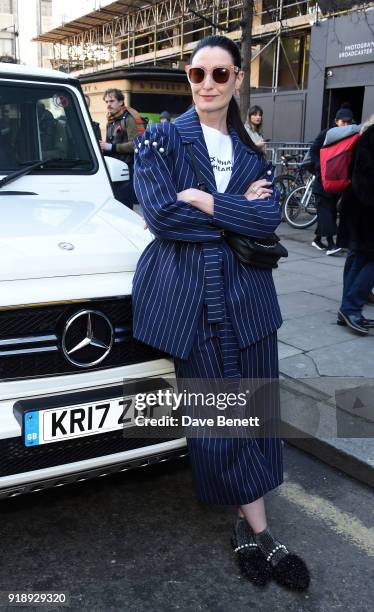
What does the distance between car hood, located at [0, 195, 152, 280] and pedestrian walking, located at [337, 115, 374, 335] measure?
6.48 ft

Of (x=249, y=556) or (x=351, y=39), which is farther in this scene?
(x=351, y=39)

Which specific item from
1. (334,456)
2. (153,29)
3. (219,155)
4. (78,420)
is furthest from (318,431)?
(153,29)

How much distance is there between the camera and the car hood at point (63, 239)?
2281 millimetres

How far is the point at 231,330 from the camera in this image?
2273mm

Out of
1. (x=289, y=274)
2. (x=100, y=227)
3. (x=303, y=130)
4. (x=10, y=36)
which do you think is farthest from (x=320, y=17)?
(x=10, y=36)

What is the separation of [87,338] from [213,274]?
20.4 inches

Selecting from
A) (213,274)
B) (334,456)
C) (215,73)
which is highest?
(215,73)

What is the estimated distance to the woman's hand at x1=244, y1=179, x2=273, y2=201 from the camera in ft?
7.59

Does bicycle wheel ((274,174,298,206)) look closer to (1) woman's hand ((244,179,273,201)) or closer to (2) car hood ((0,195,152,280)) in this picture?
(2) car hood ((0,195,152,280))

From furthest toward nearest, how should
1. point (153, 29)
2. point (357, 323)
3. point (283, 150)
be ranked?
1. point (153, 29)
2. point (283, 150)
3. point (357, 323)

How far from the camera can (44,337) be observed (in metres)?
2.23

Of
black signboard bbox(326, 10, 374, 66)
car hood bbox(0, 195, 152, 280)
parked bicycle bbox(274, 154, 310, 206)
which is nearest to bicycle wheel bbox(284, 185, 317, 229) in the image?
parked bicycle bbox(274, 154, 310, 206)

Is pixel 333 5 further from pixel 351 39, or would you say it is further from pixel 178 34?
pixel 178 34

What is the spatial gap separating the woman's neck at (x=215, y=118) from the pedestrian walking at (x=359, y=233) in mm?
2240
